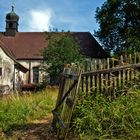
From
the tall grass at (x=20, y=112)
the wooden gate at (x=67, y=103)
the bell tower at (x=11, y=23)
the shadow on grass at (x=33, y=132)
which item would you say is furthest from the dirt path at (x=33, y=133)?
the bell tower at (x=11, y=23)

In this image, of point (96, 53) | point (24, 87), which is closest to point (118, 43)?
point (96, 53)

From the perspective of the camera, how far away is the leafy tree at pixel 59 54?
44.0 metres

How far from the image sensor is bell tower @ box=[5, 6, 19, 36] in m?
63.6

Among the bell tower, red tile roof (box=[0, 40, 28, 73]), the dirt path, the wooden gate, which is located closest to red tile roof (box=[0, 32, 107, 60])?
the bell tower

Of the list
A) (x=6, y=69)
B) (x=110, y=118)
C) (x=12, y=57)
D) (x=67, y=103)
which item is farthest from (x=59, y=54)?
(x=110, y=118)

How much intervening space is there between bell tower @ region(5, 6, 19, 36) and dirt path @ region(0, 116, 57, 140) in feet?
174

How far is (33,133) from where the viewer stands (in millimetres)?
10219

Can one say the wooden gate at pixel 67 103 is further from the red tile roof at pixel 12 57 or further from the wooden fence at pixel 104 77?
the red tile roof at pixel 12 57

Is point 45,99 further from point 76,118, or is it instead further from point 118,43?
point 118,43

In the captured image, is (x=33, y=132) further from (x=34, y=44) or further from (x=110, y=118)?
(x=34, y=44)

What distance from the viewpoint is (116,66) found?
9164 mm

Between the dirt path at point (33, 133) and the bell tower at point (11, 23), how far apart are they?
5290cm

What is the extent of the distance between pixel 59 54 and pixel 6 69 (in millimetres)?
7939

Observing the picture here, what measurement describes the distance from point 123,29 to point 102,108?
1678 inches
